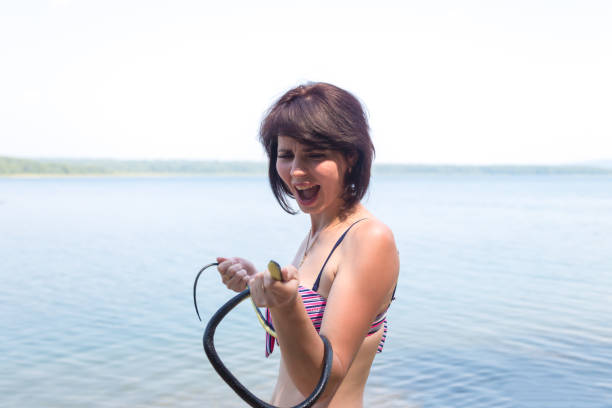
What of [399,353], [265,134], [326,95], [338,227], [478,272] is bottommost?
[478,272]

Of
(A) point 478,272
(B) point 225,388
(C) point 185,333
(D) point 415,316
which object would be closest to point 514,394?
(B) point 225,388

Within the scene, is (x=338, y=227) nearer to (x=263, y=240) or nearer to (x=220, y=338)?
(x=220, y=338)

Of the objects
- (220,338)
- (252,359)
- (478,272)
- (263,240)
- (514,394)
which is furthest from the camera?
(263,240)

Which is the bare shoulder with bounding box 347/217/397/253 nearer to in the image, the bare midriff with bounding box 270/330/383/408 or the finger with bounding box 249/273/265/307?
→ the bare midriff with bounding box 270/330/383/408

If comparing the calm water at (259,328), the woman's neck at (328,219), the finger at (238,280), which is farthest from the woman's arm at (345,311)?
the calm water at (259,328)

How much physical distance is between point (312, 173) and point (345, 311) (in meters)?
0.57

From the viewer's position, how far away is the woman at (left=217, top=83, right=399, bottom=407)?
2051 mm

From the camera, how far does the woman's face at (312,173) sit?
2.43 m

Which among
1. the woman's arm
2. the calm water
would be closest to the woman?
the woman's arm

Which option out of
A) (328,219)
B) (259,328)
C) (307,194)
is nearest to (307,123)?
(307,194)

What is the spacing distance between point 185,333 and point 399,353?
4.32 meters

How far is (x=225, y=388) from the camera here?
10.1 metres

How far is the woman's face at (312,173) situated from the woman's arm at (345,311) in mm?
254

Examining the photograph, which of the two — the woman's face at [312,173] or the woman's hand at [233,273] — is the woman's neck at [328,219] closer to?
the woman's face at [312,173]
